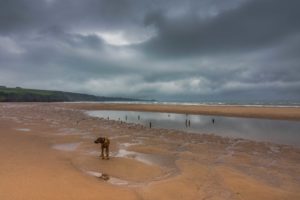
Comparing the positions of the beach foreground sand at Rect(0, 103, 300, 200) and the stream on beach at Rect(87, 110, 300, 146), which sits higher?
the beach foreground sand at Rect(0, 103, 300, 200)

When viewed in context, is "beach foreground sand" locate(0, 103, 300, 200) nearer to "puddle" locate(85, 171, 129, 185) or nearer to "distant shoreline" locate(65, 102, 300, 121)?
"puddle" locate(85, 171, 129, 185)

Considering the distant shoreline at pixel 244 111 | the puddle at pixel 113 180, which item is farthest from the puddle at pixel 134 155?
the distant shoreline at pixel 244 111

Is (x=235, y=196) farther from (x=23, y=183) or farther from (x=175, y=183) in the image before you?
(x=23, y=183)

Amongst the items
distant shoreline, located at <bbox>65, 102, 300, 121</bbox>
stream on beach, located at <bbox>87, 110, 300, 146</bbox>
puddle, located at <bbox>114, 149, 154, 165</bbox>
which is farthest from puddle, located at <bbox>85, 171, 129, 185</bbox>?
distant shoreline, located at <bbox>65, 102, 300, 121</bbox>

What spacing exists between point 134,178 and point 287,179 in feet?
23.3

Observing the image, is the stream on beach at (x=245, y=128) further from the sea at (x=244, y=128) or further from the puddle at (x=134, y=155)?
the puddle at (x=134, y=155)

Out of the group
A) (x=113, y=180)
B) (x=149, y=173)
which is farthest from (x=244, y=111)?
(x=113, y=180)

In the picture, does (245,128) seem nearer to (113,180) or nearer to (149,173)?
(149,173)

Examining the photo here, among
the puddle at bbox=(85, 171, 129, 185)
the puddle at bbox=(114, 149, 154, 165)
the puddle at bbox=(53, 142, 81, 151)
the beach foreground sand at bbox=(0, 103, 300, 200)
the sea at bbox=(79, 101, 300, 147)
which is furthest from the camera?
the sea at bbox=(79, 101, 300, 147)

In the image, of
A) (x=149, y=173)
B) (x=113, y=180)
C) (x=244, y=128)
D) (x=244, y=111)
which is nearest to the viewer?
(x=113, y=180)

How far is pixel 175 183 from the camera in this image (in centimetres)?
1092

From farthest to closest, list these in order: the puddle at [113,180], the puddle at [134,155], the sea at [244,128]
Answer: the sea at [244,128] → the puddle at [134,155] → the puddle at [113,180]

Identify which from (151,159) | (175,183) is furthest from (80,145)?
(175,183)

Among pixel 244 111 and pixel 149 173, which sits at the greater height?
pixel 244 111
